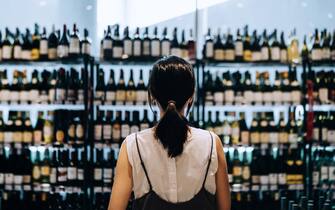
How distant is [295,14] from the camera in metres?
5.50

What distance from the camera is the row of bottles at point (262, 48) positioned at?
16.2ft

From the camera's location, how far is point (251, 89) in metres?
5.15

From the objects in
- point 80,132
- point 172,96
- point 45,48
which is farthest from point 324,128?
point 172,96

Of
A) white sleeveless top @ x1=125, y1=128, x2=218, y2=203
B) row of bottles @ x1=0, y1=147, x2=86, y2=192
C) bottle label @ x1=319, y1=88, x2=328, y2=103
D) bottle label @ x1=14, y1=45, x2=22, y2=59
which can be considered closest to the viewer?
white sleeveless top @ x1=125, y1=128, x2=218, y2=203

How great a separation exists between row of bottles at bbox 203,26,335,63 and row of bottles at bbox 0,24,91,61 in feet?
3.73

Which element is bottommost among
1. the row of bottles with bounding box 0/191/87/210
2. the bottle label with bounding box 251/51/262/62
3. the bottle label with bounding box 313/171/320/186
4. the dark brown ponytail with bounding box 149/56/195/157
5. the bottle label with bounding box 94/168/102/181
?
the row of bottles with bounding box 0/191/87/210

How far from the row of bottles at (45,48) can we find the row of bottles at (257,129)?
52.2 inches

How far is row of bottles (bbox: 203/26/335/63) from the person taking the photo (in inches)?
195

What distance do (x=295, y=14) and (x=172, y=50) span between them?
4.73 ft

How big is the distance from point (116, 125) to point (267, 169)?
1.55 m

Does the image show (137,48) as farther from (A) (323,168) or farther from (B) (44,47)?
(A) (323,168)

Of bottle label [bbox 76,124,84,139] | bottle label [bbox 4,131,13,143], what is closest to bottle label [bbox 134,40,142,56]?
bottle label [bbox 76,124,84,139]

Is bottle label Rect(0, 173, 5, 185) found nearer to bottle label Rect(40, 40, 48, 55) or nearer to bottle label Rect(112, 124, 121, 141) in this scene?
bottle label Rect(112, 124, 121, 141)

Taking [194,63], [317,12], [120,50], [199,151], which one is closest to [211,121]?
[194,63]
